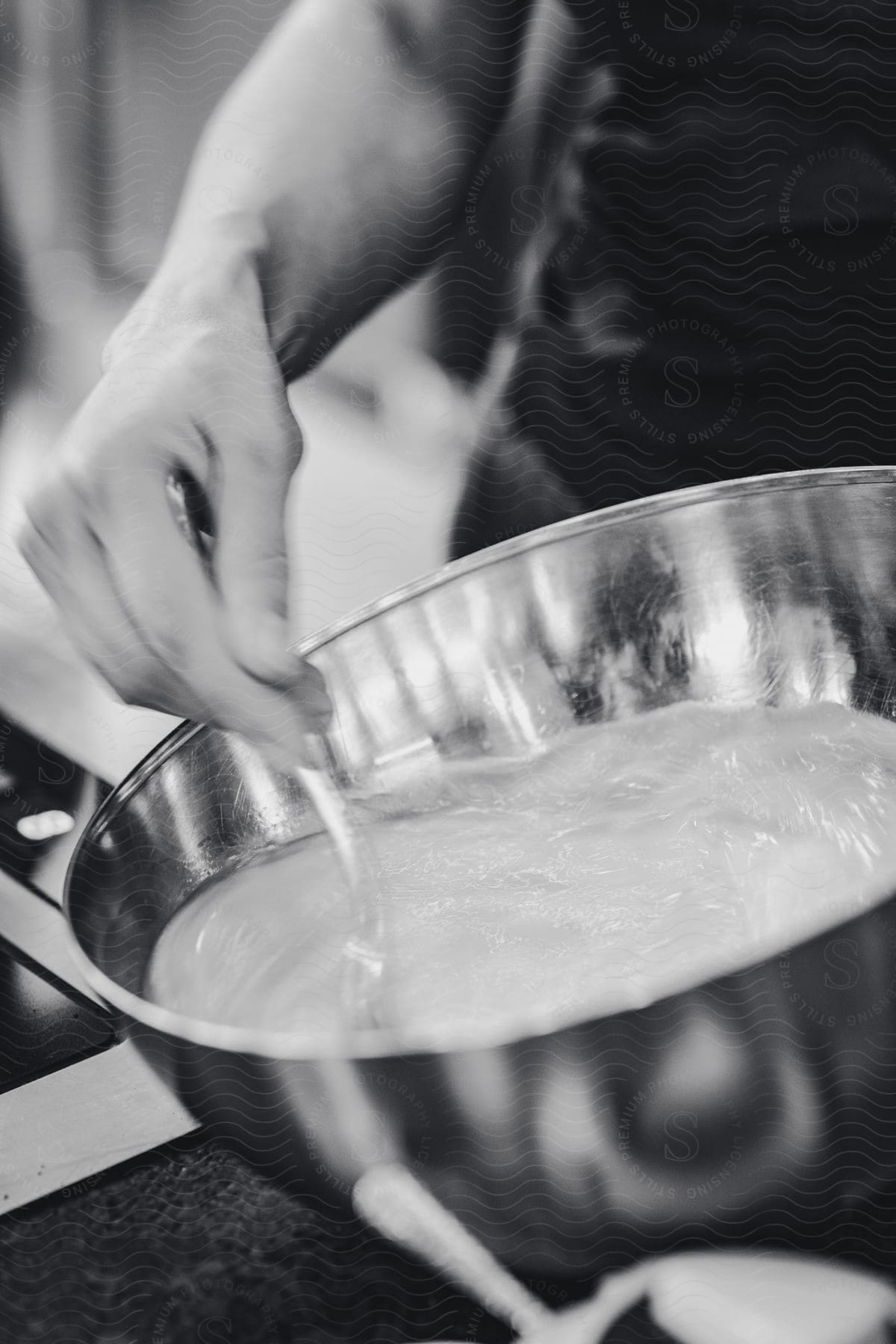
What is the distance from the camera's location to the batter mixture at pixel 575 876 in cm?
30

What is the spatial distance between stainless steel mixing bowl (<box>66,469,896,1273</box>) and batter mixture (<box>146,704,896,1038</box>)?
13 mm

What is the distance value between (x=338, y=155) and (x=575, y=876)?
12.2 inches

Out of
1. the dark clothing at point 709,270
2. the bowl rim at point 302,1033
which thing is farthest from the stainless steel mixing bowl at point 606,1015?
the dark clothing at point 709,270

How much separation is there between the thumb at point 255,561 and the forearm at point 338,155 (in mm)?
100

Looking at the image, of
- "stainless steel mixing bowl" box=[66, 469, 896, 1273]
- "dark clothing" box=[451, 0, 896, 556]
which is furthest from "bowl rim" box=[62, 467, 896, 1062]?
"dark clothing" box=[451, 0, 896, 556]

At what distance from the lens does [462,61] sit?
0.49 metres

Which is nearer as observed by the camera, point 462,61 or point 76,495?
point 76,495

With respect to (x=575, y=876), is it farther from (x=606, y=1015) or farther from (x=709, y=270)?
(x=709, y=270)

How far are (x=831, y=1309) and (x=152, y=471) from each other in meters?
0.28

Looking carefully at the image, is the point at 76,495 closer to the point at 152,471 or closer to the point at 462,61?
the point at 152,471

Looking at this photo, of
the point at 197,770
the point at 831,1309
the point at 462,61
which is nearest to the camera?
the point at 831,1309

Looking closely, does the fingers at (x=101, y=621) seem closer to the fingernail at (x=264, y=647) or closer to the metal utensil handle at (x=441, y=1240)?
the fingernail at (x=264, y=647)

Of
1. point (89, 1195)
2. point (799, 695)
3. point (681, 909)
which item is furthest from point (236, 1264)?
point (799, 695)

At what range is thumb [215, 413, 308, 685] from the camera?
344 mm
